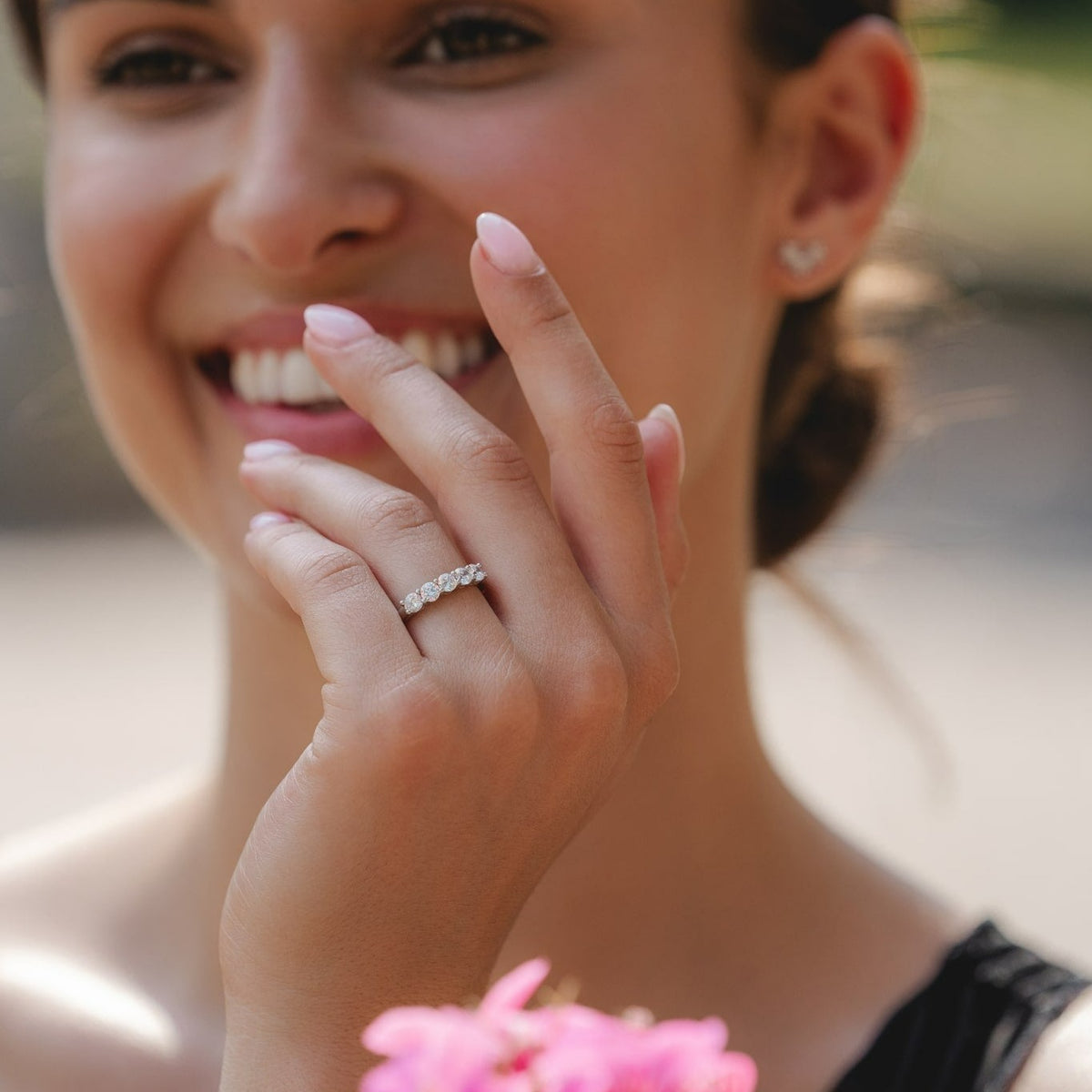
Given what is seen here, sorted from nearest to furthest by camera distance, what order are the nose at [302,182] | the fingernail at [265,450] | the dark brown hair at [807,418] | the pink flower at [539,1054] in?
the pink flower at [539,1054], the fingernail at [265,450], the nose at [302,182], the dark brown hair at [807,418]

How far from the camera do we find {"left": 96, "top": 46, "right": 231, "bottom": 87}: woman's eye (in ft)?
4.31

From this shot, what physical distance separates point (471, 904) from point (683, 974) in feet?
1.78

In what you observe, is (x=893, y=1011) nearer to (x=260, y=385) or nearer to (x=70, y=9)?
(x=260, y=385)

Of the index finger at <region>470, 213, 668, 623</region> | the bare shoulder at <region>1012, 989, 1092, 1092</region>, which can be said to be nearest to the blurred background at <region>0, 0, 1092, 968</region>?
the bare shoulder at <region>1012, 989, 1092, 1092</region>

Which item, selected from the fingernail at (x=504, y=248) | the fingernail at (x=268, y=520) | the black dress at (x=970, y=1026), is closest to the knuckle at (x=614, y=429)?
the fingernail at (x=504, y=248)

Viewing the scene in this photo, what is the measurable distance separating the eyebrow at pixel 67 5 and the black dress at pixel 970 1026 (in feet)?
3.57

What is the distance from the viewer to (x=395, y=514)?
3.14ft

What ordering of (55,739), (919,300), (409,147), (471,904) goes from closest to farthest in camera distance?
(471,904), (409,147), (919,300), (55,739)

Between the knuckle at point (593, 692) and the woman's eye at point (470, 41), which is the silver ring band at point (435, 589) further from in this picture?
the woman's eye at point (470, 41)

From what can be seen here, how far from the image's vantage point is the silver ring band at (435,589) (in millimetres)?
Result: 917

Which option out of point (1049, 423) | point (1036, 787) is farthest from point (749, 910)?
point (1049, 423)

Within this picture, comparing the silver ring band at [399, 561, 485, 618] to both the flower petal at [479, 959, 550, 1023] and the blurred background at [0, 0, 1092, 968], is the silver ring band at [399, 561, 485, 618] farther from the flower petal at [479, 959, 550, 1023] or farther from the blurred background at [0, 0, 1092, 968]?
the blurred background at [0, 0, 1092, 968]

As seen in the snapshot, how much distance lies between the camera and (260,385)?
1.34 m

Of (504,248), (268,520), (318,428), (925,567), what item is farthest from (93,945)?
(925,567)
